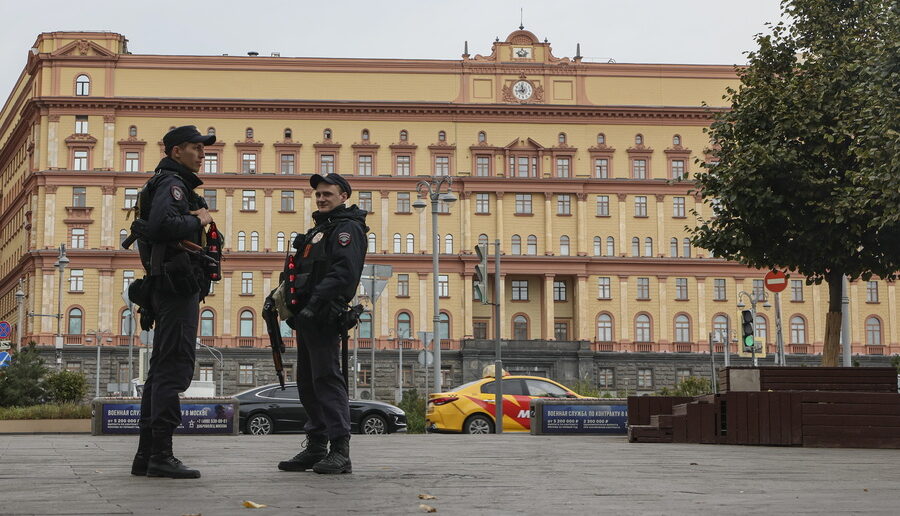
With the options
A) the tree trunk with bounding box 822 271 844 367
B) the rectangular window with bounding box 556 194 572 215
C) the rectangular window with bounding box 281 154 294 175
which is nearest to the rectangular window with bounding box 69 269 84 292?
the rectangular window with bounding box 281 154 294 175

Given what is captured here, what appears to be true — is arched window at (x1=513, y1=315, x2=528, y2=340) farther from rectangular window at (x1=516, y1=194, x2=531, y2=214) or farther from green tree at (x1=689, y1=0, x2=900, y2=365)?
green tree at (x1=689, y1=0, x2=900, y2=365)

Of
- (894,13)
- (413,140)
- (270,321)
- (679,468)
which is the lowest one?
(679,468)

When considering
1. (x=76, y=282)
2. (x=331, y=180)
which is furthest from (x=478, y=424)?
(x=76, y=282)

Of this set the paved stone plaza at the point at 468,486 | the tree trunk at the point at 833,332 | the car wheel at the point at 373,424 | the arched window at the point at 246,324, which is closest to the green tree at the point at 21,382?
the car wheel at the point at 373,424

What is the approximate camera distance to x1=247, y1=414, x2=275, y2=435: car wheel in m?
28.8

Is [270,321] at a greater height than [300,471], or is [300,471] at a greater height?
[270,321]

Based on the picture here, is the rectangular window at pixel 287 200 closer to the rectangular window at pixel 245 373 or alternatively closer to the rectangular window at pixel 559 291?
the rectangular window at pixel 245 373

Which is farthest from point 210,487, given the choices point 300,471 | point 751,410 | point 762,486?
point 751,410

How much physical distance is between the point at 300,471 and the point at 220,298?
78.6 m

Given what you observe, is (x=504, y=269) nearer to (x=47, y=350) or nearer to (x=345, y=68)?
(x=345, y=68)

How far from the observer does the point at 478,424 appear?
28.4m

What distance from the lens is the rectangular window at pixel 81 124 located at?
86688 millimetres

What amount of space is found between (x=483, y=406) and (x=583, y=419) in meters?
4.67

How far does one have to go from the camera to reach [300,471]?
361 inches
